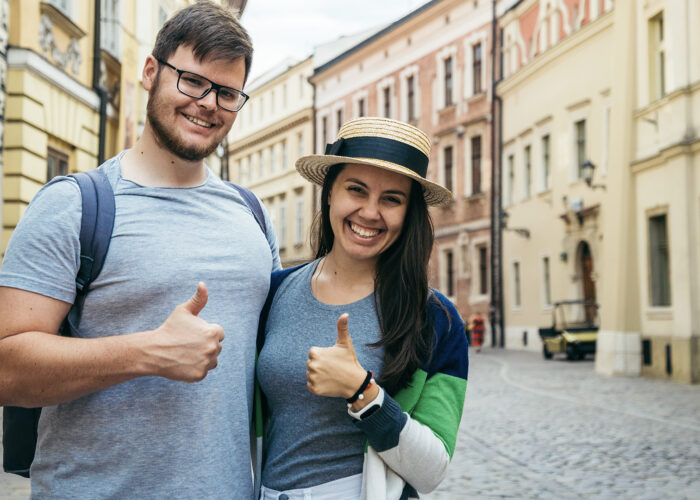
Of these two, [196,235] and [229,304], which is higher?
[196,235]

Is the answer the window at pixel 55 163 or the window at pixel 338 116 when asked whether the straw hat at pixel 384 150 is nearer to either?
the window at pixel 55 163

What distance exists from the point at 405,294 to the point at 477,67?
3290 centimetres

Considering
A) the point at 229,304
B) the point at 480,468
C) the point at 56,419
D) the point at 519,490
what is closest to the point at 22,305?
the point at 56,419

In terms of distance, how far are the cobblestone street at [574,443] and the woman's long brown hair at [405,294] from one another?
164 inches

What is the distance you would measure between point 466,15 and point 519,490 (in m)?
30.1

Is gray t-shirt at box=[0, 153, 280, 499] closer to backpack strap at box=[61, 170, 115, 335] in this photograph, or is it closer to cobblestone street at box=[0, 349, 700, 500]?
backpack strap at box=[61, 170, 115, 335]

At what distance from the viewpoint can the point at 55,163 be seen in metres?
12.9

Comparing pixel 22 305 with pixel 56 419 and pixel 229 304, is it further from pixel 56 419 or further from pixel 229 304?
pixel 229 304

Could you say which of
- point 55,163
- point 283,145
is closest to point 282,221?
point 283,145

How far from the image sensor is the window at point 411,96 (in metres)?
39.2

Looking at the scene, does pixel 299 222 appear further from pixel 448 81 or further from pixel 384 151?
pixel 384 151

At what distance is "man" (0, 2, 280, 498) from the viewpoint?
2.18 metres

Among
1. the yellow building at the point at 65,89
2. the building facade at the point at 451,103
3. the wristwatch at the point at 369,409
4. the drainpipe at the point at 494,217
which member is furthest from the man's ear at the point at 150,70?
the drainpipe at the point at 494,217

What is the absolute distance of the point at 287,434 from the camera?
265 centimetres
